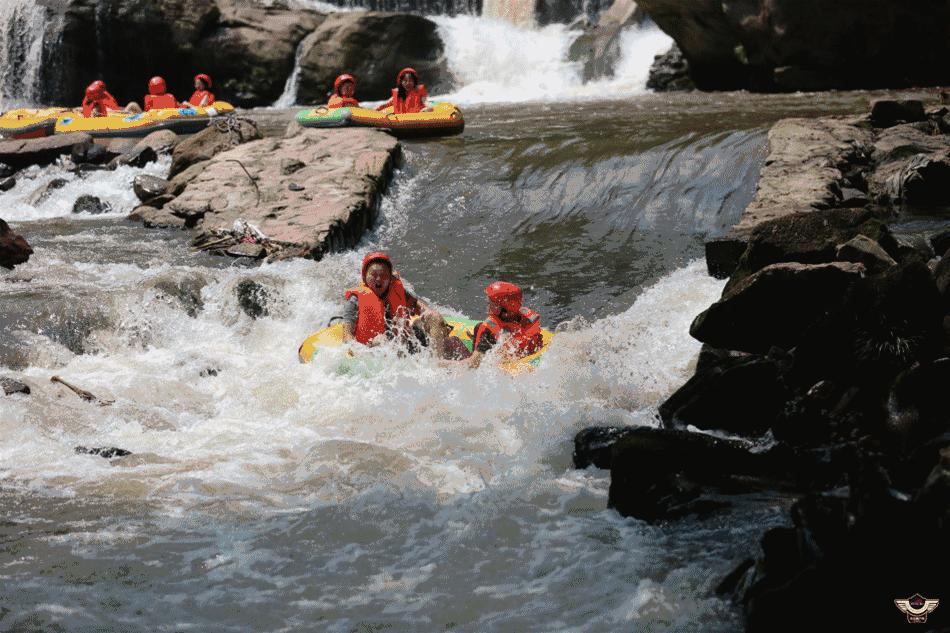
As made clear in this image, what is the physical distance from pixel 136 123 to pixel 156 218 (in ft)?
16.6

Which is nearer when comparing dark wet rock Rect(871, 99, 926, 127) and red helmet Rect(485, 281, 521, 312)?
→ red helmet Rect(485, 281, 521, 312)

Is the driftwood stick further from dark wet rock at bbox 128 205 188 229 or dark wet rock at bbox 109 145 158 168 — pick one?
dark wet rock at bbox 109 145 158 168

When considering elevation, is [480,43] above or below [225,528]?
above

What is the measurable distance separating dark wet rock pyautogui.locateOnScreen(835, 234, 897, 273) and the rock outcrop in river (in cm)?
1084

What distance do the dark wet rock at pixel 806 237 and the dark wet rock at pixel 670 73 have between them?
12157 millimetres

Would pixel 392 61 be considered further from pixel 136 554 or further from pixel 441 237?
pixel 136 554

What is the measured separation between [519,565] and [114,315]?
194 inches

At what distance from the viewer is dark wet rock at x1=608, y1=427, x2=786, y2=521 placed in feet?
16.3

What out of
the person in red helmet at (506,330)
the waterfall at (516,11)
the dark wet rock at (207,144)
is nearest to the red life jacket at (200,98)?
the dark wet rock at (207,144)

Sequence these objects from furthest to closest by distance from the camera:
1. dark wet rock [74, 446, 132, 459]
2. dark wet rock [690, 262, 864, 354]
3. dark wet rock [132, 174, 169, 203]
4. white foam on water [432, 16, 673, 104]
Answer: white foam on water [432, 16, 673, 104], dark wet rock [132, 174, 169, 203], dark wet rock [74, 446, 132, 459], dark wet rock [690, 262, 864, 354]

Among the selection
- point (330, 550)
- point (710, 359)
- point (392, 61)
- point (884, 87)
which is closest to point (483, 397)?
point (710, 359)

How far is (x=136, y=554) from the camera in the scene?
499cm

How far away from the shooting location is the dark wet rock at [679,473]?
16.3 ft

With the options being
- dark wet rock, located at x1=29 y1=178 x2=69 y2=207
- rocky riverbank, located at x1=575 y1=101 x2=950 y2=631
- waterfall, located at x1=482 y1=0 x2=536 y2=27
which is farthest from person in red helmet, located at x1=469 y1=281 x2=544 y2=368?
waterfall, located at x1=482 y1=0 x2=536 y2=27
